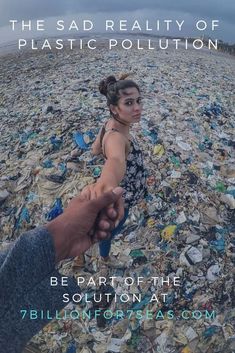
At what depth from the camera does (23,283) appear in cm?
98

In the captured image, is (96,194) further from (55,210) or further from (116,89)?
(55,210)

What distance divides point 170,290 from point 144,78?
4.95 m

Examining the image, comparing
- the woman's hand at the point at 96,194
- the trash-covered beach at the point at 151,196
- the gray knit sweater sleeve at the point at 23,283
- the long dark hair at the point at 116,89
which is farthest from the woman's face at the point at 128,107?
the gray knit sweater sleeve at the point at 23,283

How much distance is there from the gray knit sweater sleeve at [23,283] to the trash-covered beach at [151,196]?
231 cm

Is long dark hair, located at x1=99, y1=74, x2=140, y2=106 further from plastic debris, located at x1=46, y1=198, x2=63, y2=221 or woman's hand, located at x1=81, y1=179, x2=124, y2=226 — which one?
plastic debris, located at x1=46, y1=198, x2=63, y2=221

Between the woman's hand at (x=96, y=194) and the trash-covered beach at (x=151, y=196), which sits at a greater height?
the woman's hand at (x=96, y=194)

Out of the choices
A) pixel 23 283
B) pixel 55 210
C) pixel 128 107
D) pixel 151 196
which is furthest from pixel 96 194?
pixel 151 196

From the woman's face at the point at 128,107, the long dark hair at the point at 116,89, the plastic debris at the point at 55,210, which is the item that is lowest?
the plastic debris at the point at 55,210

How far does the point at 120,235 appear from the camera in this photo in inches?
156

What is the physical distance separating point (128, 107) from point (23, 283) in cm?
182

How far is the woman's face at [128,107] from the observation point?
2.62m

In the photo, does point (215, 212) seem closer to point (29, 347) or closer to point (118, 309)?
point (118, 309)

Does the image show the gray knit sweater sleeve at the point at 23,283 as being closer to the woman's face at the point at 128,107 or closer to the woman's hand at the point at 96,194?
the woman's hand at the point at 96,194

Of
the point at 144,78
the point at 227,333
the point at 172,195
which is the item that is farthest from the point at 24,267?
the point at 144,78
